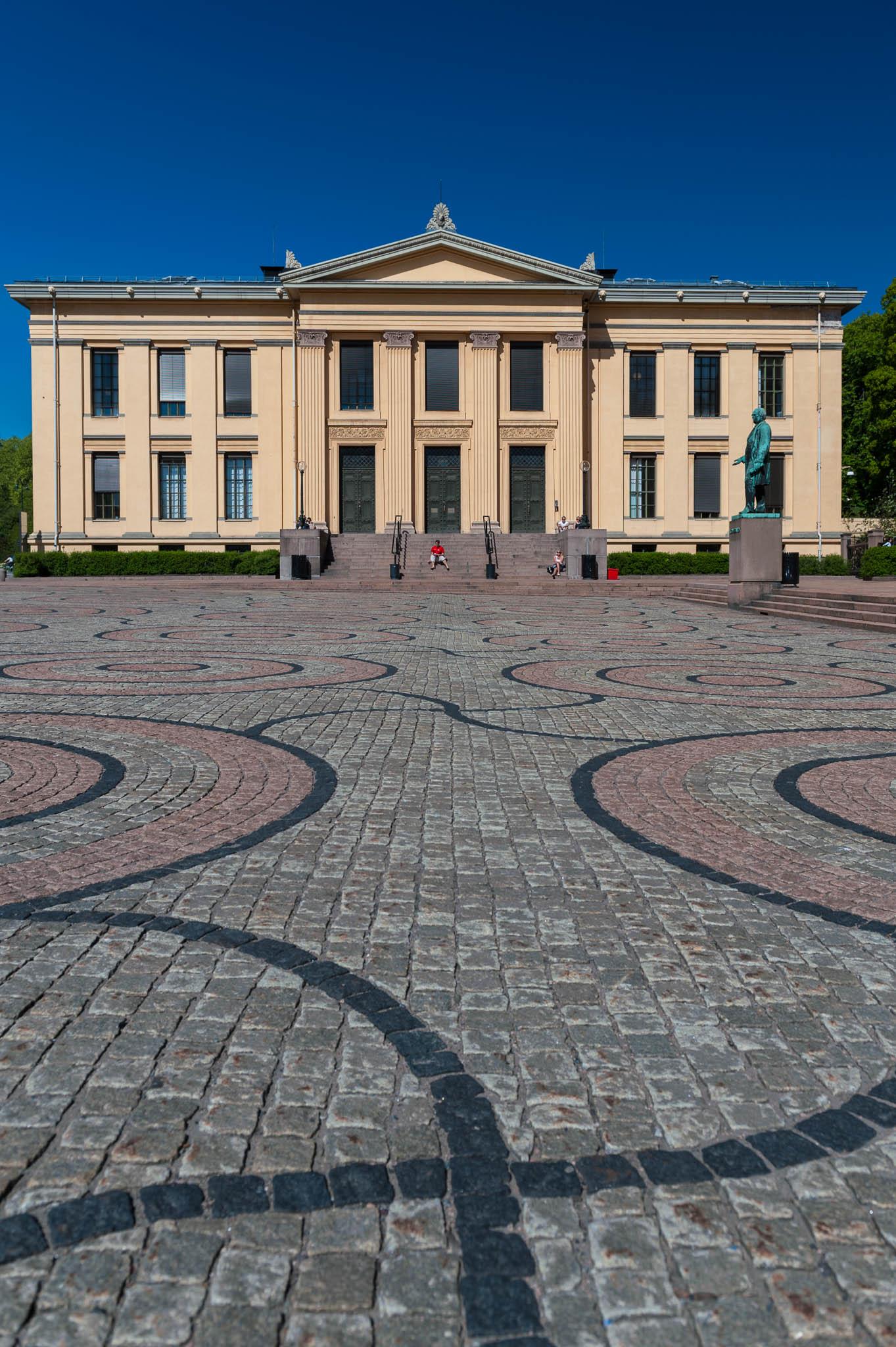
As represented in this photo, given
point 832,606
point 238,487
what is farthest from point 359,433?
point 832,606

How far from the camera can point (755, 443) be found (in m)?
23.6

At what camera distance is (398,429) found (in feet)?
149

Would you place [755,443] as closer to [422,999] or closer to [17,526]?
[422,999]

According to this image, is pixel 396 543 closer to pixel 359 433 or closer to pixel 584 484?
pixel 359 433

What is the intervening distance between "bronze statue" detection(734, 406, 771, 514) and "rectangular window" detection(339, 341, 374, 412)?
81.2 feet

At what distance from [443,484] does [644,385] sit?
10.3 metres

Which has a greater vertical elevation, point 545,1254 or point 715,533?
point 715,533

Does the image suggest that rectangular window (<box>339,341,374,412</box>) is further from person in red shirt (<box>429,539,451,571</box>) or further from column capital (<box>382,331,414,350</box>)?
person in red shirt (<box>429,539,451,571</box>)

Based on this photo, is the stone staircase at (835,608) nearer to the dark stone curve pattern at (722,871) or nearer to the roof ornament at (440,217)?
the dark stone curve pattern at (722,871)

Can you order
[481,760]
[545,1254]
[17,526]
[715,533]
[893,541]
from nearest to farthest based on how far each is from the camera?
1. [545,1254]
2. [481,760]
3. [893,541]
4. [715,533]
5. [17,526]

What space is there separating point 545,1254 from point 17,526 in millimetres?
102148

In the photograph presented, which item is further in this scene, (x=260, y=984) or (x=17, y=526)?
(x=17, y=526)

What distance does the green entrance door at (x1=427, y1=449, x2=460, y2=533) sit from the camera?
46.3 m

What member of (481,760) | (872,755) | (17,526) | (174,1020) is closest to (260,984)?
(174,1020)
